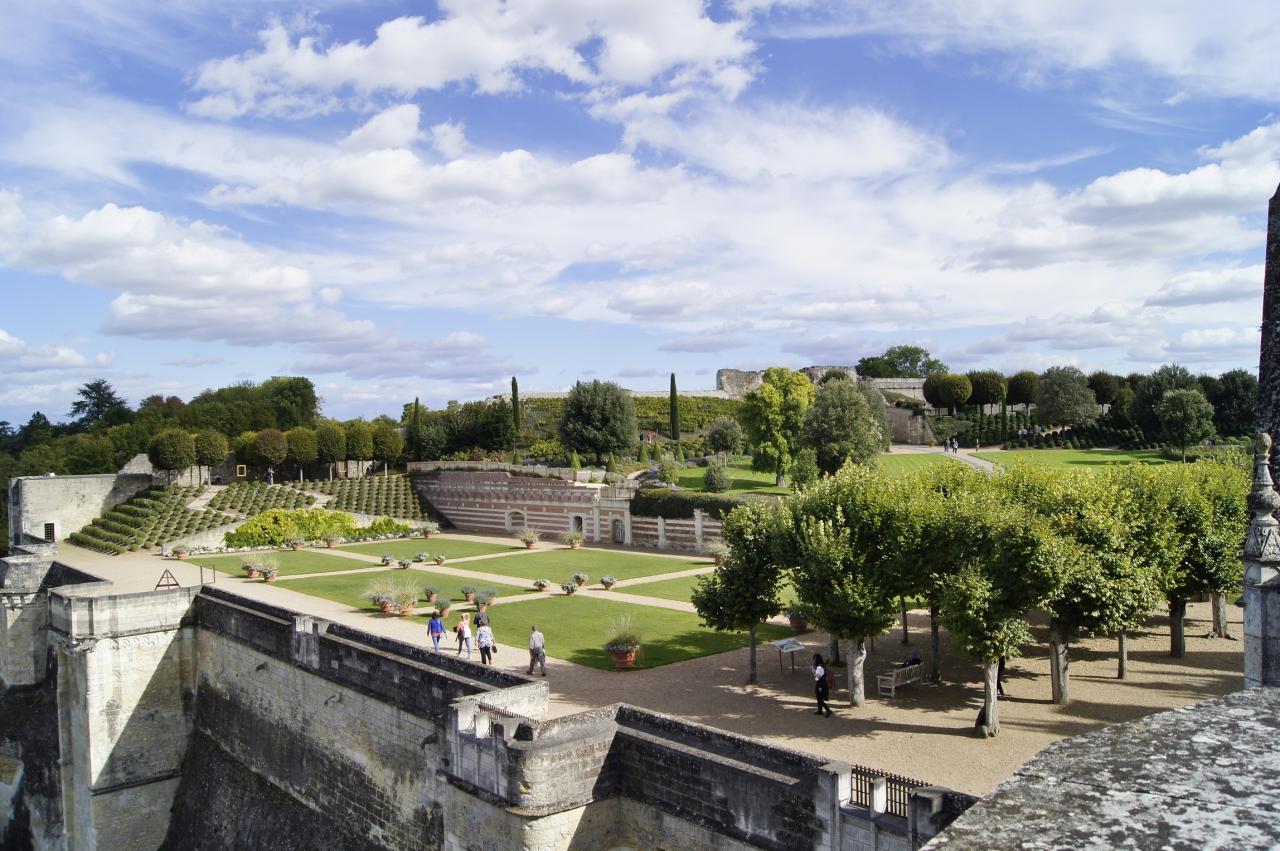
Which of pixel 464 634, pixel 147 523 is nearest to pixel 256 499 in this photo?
pixel 147 523

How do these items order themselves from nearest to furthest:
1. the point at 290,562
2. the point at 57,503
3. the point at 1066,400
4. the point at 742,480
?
1. the point at 290,562
2. the point at 57,503
3. the point at 742,480
4. the point at 1066,400

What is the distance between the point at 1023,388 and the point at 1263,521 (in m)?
75.4

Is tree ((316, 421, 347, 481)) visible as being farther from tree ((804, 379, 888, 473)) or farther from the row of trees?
the row of trees

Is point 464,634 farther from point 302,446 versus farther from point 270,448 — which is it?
point 302,446

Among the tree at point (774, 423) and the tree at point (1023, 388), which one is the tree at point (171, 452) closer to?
the tree at point (774, 423)

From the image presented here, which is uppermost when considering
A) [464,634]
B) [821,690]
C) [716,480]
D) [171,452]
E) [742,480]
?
[171,452]

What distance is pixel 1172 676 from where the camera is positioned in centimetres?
1898

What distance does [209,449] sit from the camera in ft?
174

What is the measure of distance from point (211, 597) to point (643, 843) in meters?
15.0

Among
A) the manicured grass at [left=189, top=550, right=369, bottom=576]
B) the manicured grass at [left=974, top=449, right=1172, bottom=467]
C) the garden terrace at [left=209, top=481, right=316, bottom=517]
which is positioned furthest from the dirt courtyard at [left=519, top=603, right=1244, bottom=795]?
the manicured grass at [left=974, top=449, right=1172, bottom=467]

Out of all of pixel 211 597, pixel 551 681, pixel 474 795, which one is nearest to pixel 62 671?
pixel 211 597

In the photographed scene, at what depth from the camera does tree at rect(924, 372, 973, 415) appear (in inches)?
3036

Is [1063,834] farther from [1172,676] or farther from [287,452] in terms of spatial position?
[287,452]

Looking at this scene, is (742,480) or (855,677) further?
(742,480)
